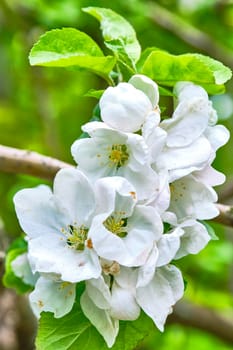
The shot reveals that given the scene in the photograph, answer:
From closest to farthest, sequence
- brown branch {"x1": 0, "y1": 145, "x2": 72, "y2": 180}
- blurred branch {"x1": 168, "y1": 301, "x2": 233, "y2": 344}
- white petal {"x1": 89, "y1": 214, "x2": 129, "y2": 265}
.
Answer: white petal {"x1": 89, "y1": 214, "x2": 129, "y2": 265}
brown branch {"x1": 0, "y1": 145, "x2": 72, "y2": 180}
blurred branch {"x1": 168, "y1": 301, "x2": 233, "y2": 344}

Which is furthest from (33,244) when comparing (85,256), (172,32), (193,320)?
(172,32)

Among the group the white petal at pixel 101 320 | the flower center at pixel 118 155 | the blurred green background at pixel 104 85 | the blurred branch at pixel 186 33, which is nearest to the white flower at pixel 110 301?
the white petal at pixel 101 320

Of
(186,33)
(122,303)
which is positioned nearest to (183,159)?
(122,303)

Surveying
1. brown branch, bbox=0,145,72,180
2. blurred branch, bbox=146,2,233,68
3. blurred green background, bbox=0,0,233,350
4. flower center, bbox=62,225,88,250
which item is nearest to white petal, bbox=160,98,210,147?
flower center, bbox=62,225,88,250

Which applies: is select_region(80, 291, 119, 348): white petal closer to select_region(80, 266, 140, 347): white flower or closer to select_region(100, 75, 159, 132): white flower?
select_region(80, 266, 140, 347): white flower

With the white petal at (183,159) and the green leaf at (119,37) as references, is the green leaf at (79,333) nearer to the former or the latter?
the white petal at (183,159)

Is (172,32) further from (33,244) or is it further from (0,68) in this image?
(33,244)

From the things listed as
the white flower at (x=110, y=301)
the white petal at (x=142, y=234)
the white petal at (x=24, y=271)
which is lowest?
the white petal at (x=24, y=271)
